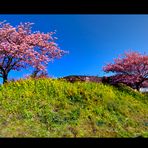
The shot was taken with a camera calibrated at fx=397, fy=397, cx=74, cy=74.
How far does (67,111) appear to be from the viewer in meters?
11.0

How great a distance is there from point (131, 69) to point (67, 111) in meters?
8.98

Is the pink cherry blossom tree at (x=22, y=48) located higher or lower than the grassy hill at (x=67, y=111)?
higher

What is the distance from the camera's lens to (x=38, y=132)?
9.77m

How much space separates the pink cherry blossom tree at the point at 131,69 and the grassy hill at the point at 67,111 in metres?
5.49

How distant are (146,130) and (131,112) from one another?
120 cm

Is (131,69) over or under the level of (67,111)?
over

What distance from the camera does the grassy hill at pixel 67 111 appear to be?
32.9 feet

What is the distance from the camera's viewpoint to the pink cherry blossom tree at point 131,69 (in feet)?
62.3

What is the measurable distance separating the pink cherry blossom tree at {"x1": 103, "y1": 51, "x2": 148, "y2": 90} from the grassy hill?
5.49 metres

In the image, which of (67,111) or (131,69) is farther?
(131,69)

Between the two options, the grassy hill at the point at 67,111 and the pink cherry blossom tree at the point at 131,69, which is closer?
the grassy hill at the point at 67,111

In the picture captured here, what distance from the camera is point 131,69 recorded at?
1938cm
